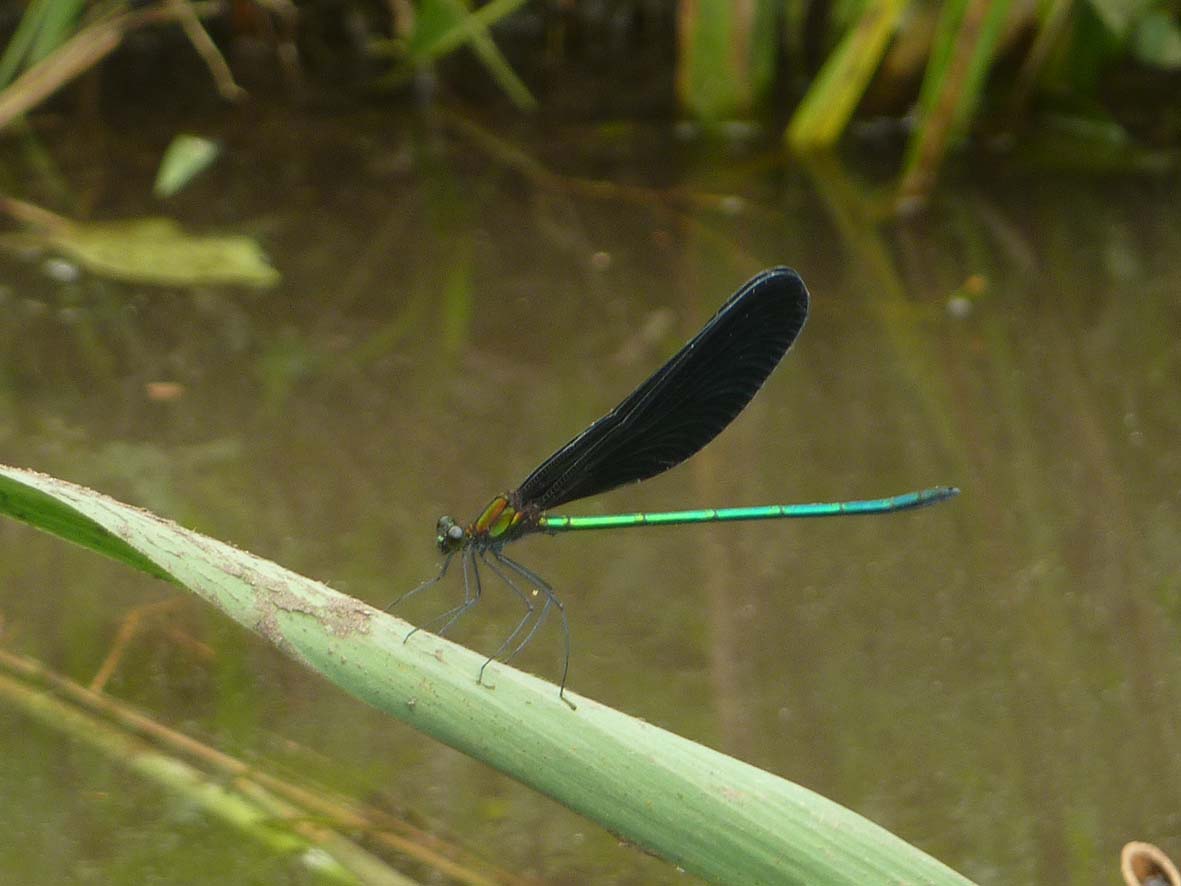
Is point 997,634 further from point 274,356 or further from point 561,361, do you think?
point 274,356

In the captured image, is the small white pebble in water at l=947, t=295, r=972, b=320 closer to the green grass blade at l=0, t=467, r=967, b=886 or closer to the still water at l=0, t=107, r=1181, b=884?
the still water at l=0, t=107, r=1181, b=884

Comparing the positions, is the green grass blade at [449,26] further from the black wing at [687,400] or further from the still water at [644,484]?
the black wing at [687,400]

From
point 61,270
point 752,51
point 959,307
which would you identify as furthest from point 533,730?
point 752,51

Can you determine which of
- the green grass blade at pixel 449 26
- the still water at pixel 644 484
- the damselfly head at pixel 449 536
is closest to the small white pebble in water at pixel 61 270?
the still water at pixel 644 484

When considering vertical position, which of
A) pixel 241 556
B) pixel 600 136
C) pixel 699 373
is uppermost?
pixel 241 556

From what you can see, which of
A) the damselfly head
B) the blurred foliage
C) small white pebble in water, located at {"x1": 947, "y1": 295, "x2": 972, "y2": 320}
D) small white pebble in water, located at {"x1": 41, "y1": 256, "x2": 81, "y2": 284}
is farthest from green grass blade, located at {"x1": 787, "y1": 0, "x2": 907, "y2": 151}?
the damselfly head

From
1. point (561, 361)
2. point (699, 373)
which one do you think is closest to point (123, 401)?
point (561, 361)
